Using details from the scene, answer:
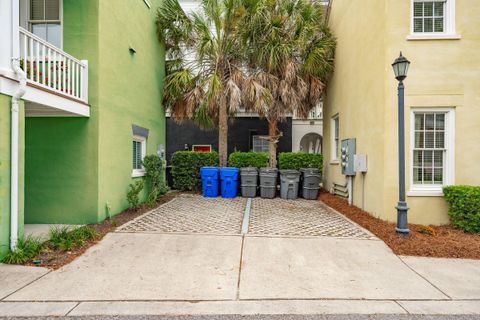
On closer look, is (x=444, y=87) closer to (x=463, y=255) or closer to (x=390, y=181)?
(x=390, y=181)

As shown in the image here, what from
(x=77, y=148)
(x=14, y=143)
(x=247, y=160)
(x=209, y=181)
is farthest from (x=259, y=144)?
(x=14, y=143)

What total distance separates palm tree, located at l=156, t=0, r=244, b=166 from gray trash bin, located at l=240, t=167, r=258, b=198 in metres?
2.31

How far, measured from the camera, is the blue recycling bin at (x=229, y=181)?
37.3ft

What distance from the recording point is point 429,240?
20.0 ft

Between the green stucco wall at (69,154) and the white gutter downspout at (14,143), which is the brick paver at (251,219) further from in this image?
the white gutter downspout at (14,143)

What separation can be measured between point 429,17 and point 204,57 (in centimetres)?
719

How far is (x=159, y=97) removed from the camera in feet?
39.0

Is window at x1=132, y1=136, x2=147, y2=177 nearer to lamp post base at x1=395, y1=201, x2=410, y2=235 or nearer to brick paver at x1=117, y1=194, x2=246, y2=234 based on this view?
brick paver at x1=117, y1=194, x2=246, y2=234

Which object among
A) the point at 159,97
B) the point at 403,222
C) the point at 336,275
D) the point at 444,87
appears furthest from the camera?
the point at 159,97

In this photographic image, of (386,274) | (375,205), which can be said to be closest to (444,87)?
(375,205)

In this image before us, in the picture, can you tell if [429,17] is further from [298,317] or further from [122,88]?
[122,88]

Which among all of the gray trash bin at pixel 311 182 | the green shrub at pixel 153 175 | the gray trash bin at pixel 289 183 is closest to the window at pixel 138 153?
the green shrub at pixel 153 175

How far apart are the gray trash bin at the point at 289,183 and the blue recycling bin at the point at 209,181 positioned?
242cm

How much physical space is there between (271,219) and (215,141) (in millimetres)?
8809
